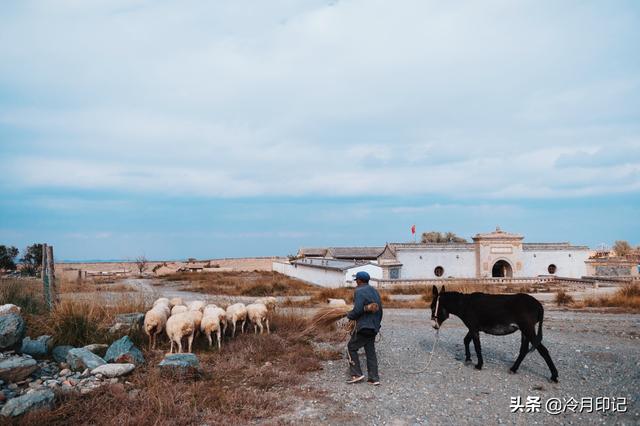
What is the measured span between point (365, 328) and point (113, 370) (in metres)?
4.27

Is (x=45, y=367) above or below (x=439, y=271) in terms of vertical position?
above

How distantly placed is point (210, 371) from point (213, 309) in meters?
2.50

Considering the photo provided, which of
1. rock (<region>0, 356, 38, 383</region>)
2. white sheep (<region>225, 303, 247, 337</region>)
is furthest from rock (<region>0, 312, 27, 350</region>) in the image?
white sheep (<region>225, 303, 247, 337</region>)

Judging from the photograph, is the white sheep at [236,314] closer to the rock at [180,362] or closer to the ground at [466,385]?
the ground at [466,385]

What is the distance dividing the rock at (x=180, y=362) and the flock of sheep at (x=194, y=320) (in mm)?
1250

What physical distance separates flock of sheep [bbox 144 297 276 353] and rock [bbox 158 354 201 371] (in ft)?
4.10

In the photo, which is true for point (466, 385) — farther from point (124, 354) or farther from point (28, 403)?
A: point (28, 403)

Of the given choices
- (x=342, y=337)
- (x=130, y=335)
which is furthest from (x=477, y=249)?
(x=130, y=335)

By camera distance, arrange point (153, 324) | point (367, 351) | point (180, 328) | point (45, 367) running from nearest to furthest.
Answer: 1. point (45, 367)
2. point (367, 351)
3. point (180, 328)
4. point (153, 324)

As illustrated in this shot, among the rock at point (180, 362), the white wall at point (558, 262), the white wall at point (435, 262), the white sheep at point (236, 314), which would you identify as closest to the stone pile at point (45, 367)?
the rock at point (180, 362)

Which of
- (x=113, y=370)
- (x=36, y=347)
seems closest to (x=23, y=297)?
(x=36, y=347)

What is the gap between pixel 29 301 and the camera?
11703 mm

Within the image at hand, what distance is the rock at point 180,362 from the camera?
747 cm

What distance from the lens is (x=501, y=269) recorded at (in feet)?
128
